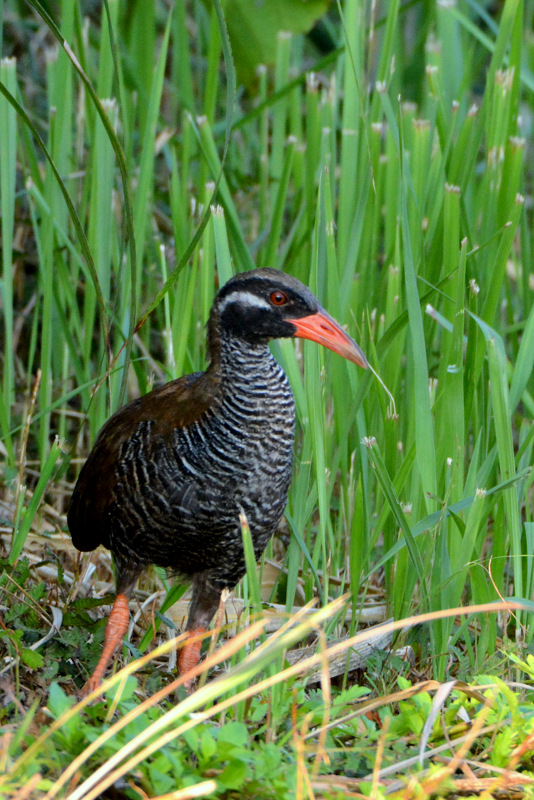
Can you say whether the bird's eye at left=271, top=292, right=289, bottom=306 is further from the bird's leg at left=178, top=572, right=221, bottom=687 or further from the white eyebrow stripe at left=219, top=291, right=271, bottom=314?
the bird's leg at left=178, top=572, right=221, bottom=687

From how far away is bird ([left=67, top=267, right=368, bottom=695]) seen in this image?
280cm

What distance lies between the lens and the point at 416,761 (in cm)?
204

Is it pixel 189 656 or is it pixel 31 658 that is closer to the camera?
pixel 31 658

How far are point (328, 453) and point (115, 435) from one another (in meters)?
0.69

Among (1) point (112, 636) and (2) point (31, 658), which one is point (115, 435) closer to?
(1) point (112, 636)

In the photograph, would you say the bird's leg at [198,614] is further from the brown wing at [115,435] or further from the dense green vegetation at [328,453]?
the brown wing at [115,435]

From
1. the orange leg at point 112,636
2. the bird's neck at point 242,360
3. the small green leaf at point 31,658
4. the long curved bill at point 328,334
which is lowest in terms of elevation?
the orange leg at point 112,636

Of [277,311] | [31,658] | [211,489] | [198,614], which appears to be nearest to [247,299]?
[277,311]

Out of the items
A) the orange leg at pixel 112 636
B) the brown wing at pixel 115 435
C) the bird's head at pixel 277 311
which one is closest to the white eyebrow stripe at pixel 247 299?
the bird's head at pixel 277 311

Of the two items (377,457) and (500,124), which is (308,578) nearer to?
(377,457)

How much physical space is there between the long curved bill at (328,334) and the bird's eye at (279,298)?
0.06 m

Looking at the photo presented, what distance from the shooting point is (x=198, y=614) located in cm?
318

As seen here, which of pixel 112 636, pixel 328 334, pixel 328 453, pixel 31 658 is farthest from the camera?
pixel 328 453

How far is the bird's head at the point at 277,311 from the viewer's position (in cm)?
281
